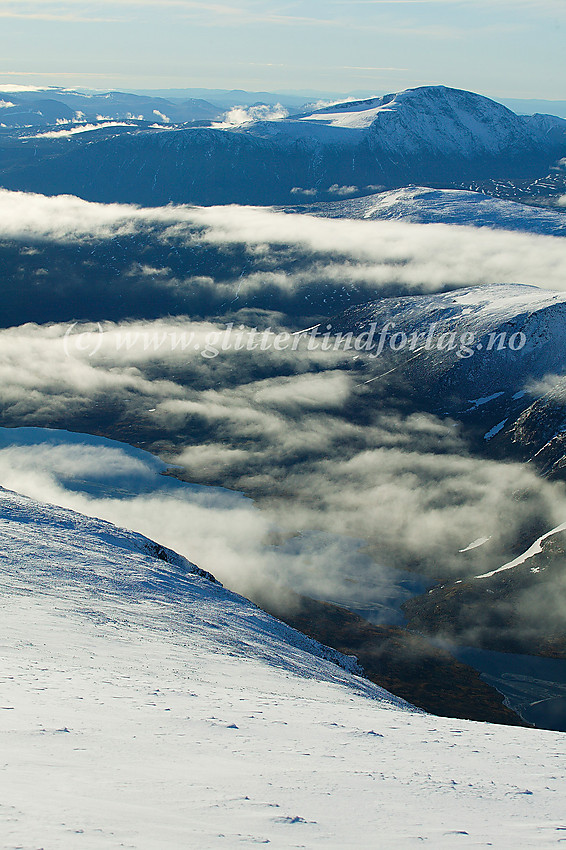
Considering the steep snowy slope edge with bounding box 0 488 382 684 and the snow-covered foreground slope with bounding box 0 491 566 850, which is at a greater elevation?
the snow-covered foreground slope with bounding box 0 491 566 850

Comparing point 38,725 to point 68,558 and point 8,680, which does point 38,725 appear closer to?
point 8,680

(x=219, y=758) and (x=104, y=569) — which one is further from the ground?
(x=219, y=758)

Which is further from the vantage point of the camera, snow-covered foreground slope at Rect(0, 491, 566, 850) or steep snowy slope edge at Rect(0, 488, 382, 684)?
steep snowy slope edge at Rect(0, 488, 382, 684)


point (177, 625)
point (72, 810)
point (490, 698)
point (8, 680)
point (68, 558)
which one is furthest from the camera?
point (490, 698)

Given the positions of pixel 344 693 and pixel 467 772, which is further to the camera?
pixel 344 693

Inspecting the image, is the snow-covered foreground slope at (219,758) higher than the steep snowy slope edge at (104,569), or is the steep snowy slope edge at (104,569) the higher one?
the snow-covered foreground slope at (219,758)

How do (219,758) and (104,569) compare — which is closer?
(219,758)

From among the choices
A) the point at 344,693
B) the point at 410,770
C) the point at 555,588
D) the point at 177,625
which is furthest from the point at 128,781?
the point at 555,588

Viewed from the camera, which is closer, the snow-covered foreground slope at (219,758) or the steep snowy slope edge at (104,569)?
the snow-covered foreground slope at (219,758)
